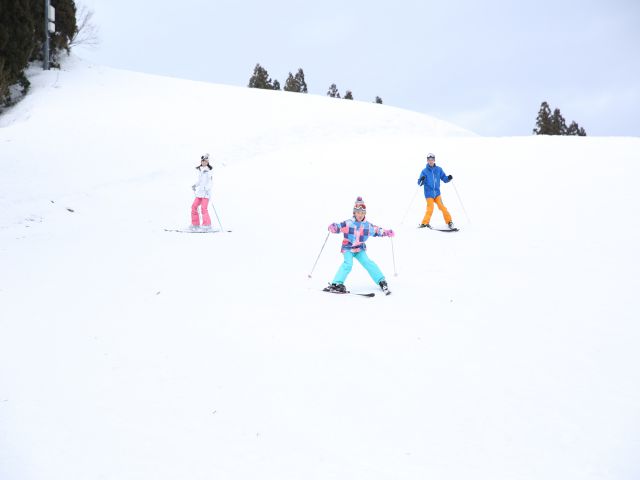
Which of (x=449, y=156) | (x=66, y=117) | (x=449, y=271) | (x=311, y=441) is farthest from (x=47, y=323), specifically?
(x=66, y=117)

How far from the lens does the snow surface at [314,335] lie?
141 inches

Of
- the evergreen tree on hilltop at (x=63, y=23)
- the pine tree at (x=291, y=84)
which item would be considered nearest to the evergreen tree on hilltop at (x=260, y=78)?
the pine tree at (x=291, y=84)

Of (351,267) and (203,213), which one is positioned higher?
(203,213)

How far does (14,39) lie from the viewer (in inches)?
930

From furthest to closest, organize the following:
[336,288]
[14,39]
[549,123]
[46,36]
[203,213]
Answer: [549,123], [46,36], [14,39], [203,213], [336,288]

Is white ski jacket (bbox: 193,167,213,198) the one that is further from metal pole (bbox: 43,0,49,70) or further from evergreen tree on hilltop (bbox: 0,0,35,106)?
metal pole (bbox: 43,0,49,70)

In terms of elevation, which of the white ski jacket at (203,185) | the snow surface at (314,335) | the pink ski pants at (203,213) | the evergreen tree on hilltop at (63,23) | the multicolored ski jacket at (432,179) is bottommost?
the snow surface at (314,335)

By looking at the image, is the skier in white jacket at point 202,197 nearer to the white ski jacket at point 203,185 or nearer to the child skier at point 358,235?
the white ski jacket at point 203,185

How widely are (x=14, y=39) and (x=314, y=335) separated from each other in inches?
1006

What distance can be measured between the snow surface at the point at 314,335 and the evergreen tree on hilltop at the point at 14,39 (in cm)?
1038

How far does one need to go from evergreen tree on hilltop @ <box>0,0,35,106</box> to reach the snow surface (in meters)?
10.4

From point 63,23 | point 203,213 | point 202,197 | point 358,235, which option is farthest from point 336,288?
point 63,23

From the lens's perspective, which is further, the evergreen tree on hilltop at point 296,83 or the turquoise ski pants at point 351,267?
the evergreen tree on hilltop at point 296,83

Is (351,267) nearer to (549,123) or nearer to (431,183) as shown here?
(431,183)
